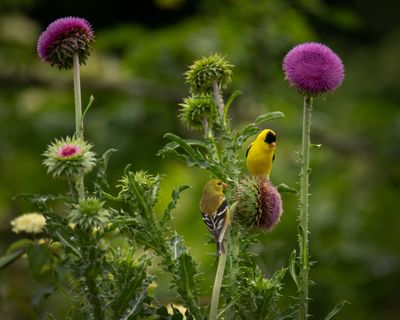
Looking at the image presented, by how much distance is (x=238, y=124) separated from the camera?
397 cm

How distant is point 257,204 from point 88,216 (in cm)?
27

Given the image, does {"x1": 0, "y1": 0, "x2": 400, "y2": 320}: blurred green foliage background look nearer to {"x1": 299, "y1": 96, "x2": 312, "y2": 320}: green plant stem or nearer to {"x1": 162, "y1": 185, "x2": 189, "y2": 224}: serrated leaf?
{"x1": 162, "y1": 185, "x2": 189, "y2": 224}: serrated leaf

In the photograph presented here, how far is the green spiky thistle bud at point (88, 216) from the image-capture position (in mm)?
1063

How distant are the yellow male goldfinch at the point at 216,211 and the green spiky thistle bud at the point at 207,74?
156 mm

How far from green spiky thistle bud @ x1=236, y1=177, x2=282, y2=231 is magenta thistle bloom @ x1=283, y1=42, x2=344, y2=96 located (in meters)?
0.16

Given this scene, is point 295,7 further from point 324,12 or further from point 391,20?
point 391,20

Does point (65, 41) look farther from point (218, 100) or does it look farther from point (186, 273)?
point (186, 273)

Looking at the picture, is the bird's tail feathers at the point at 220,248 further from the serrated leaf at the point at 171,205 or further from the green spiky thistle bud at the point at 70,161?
the green spiky thistle bud at the point at 70,161

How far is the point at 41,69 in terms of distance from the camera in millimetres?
4434

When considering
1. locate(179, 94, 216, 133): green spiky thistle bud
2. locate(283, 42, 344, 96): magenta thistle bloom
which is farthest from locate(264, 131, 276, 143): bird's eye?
locate(283, 42, 344, 96): magenta thistle bloom

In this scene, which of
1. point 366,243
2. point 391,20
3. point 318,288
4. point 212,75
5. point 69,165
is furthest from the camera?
point 391,20

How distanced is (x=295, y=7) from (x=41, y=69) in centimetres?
147

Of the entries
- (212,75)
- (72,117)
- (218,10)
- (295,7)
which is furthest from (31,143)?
(212,75)

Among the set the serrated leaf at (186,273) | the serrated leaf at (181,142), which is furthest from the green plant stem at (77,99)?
the serrated leaf at (186,273)
